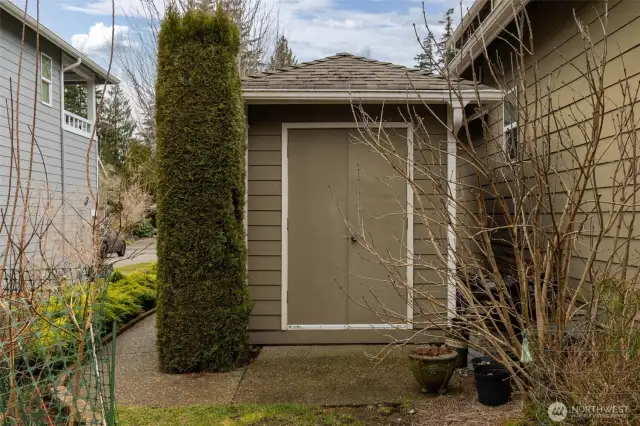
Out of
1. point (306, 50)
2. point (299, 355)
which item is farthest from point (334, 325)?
point (306, 50)

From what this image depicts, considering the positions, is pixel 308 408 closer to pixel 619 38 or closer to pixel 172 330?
pixel 172 330

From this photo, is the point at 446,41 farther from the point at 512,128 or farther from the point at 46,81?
the point at 46,81

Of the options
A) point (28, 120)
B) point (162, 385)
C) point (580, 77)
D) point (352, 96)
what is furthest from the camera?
point (28, 120)

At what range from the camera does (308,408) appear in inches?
163

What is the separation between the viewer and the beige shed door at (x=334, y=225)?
5.95 metres

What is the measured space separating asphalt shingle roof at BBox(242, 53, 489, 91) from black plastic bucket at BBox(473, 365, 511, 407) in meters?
2.92

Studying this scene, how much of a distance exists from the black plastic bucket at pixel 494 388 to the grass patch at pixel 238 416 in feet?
3.42

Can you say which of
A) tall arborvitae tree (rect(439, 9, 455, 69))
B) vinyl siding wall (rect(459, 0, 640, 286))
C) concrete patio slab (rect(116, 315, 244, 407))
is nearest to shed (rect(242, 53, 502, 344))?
tall arborvitae tree (rect(439, 9, 455, 69))

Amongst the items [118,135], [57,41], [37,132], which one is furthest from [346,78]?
[118,135]

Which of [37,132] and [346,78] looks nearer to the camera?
[346,78]

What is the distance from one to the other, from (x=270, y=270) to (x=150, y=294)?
11.2 feet

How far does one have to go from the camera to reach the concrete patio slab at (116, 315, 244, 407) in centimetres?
439

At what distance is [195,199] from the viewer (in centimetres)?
503

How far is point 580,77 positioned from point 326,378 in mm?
3726
